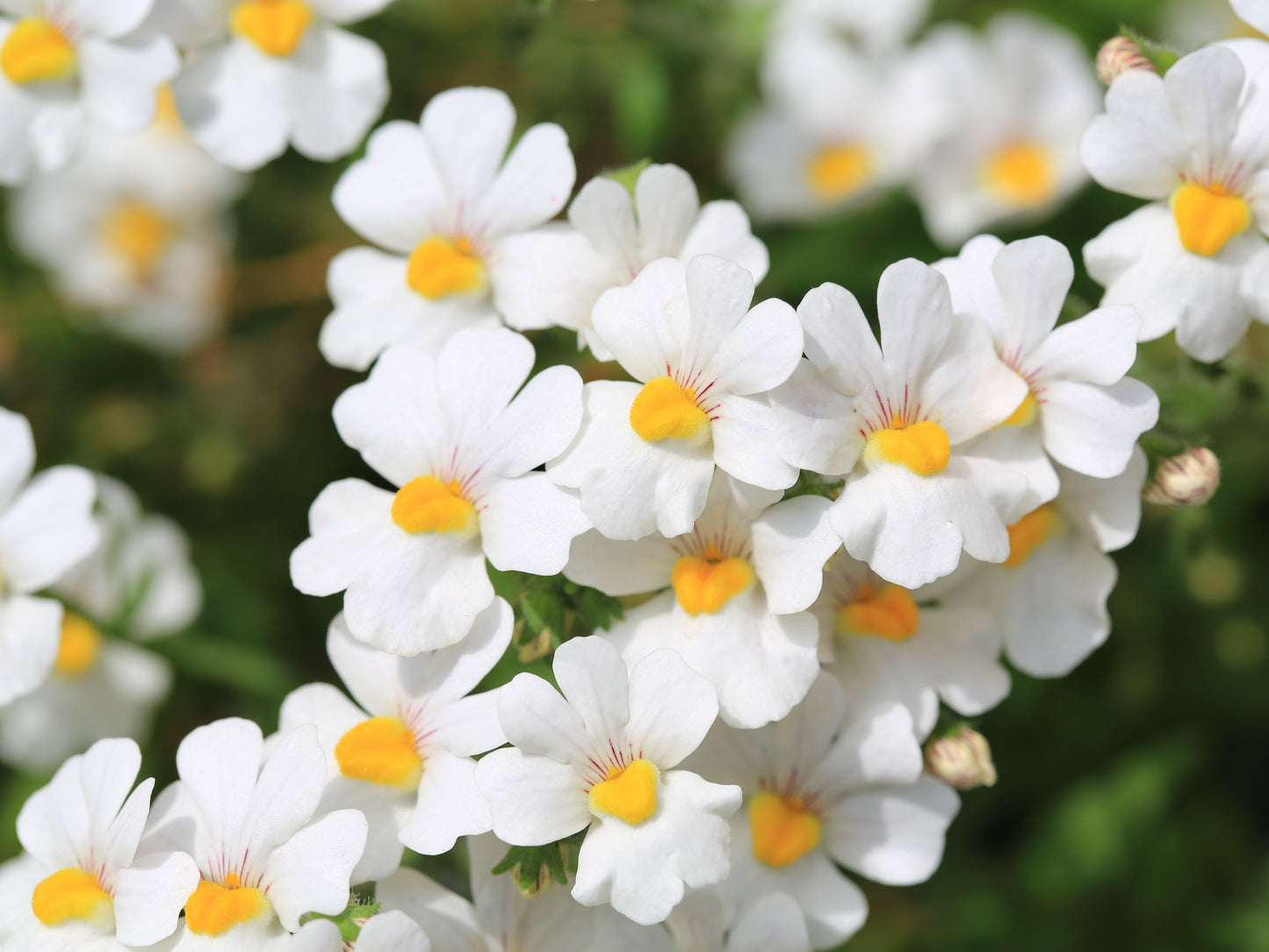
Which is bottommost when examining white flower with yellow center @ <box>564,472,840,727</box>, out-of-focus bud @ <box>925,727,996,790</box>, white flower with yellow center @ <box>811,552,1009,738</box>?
out-of-focus bud @ <box>925,727,996,790</box>

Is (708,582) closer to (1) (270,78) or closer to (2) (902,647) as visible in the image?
(2) (902,647)

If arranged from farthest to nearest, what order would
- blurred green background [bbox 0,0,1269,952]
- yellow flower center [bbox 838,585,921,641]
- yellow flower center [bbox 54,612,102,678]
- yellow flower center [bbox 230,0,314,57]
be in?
blurred green background [bbox 0,0,1269,952], yellow flower center [bbox 54,612,102,678], yellow flower center [bbox 230,0,314,57], yellow flower center [bbox 838,585,921,641]

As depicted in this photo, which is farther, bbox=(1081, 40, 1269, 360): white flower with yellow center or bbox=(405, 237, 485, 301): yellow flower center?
A: bbox=(405, 237, 485, 301): yellow flower center

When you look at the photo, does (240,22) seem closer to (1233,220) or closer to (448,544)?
(448,544)

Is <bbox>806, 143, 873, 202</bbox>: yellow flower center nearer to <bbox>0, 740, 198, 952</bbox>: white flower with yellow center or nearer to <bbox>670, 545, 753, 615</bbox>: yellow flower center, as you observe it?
<bbox>670, 545, 753, 615</bbox>: yellow flower center

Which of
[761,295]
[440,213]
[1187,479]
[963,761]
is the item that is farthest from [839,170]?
[963,761]

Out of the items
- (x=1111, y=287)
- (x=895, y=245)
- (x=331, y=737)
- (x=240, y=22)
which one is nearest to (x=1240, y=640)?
(x=895, y=245)

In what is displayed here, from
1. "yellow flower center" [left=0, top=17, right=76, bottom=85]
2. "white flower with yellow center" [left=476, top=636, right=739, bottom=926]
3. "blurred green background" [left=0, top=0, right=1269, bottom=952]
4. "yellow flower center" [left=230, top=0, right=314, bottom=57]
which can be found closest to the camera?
"white flower with yellow center" [left=476, top=636, right=739, bottom=926]

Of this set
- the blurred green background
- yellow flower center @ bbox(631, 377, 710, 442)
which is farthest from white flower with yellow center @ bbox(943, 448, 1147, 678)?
yellow flower center @ bbox(631, 377, 710, 442)
